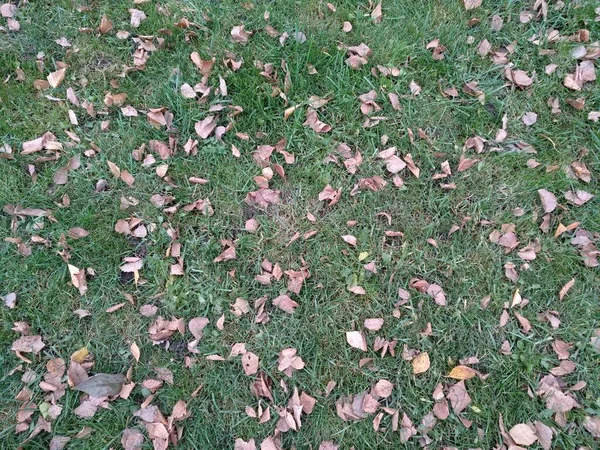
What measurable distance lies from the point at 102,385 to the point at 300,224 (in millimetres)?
1358

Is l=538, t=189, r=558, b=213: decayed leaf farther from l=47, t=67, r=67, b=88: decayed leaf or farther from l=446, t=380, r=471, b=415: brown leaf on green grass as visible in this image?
l=47, t=67, r=67, b=88: decayed leaf

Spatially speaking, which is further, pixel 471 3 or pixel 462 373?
pixel 471 3

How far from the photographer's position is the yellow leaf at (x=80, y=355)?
2.57m

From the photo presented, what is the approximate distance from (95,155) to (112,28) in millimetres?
972

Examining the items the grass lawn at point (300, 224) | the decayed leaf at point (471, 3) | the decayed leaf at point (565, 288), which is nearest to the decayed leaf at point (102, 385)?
the grass lawn at point (300, 224)

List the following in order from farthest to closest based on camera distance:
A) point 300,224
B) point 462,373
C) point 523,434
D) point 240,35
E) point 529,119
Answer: point 240,35, point 529,119, point 300,224, point 462,373, point 523,434

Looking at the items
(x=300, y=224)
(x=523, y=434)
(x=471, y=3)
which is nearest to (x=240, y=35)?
(x=300, y=224)

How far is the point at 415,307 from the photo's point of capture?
2695 mm

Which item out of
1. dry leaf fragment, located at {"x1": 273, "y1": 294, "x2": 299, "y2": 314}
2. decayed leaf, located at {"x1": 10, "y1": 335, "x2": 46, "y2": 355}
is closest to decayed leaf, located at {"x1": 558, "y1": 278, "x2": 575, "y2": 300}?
dry leaf fragment, located at {"x1": 273, "y1": 294, "x2": 299, "y2": 314}

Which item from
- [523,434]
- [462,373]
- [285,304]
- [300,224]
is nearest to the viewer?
[523,434]

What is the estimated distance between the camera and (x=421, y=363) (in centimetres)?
256

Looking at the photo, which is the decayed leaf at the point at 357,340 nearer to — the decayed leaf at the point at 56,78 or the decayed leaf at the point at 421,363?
the decayed leaf at the point at 421,363

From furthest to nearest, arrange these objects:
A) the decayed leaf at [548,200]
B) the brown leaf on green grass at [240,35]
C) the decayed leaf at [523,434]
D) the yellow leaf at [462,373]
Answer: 1. the brown leaf on green grass at [240,35]
2. the decayed leaf at [548,200]
3. the yellow leaf at [462,373]
4. the decayed leaf at [523,434]

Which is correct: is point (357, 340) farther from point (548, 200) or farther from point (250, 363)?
point (548, 200)
